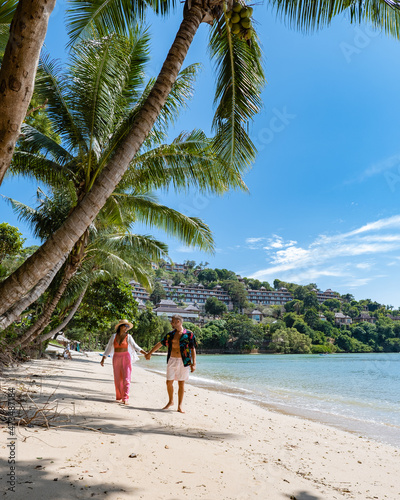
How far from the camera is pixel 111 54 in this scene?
6273 millimetres

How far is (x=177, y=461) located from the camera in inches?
127

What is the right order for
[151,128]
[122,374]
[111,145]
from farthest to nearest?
[111,145] → [122,374] → [151,128]

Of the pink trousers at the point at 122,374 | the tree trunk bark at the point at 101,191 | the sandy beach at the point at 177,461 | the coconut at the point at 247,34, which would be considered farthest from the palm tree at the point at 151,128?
the pink trousers at the point at 122,374

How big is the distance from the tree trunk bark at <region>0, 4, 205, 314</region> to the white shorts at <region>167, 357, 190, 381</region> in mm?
2831

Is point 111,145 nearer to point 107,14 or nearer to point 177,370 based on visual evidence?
point 107,14

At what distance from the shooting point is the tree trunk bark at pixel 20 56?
7.70 ft

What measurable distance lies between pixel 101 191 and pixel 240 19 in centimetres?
268

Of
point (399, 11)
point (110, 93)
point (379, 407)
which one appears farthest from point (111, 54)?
point (379, 407)

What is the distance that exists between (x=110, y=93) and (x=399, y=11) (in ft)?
15.2

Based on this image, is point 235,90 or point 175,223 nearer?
point 235,90

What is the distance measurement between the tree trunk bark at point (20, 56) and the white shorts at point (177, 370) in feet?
14.0

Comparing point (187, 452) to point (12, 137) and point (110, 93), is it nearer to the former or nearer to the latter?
point (12, 137)

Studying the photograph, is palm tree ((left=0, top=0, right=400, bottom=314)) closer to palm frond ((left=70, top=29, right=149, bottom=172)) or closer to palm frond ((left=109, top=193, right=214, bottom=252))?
palm frond ((left=70, top=29, right=149, bottom=172))

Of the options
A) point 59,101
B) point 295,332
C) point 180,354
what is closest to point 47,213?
point 59,101
